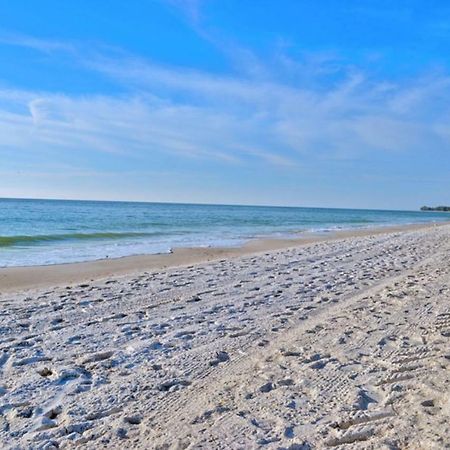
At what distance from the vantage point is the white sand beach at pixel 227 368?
2994 millimetres

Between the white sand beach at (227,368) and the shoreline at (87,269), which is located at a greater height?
the white sand beach at (227,368)

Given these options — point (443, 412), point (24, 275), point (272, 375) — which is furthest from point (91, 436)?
point (24, 275)

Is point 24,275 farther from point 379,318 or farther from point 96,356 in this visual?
point 379,318

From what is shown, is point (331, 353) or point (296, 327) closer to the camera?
point (331, 353)

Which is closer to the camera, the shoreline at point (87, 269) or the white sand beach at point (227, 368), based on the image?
the white sand beach at point (227, 368)

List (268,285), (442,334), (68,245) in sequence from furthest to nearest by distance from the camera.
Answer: (68,245) < (268,285) < (442,334)

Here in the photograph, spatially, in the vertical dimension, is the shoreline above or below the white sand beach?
below

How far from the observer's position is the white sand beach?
9.82 ft

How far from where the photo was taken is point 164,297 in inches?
280

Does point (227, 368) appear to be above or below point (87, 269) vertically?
above

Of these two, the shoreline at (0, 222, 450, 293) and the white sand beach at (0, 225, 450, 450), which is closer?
the white sand beach at (0, 225, 450, 450)

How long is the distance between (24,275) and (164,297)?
14.8 feet

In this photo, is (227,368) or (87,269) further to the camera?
(87,269)

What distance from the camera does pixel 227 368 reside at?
162 inches
